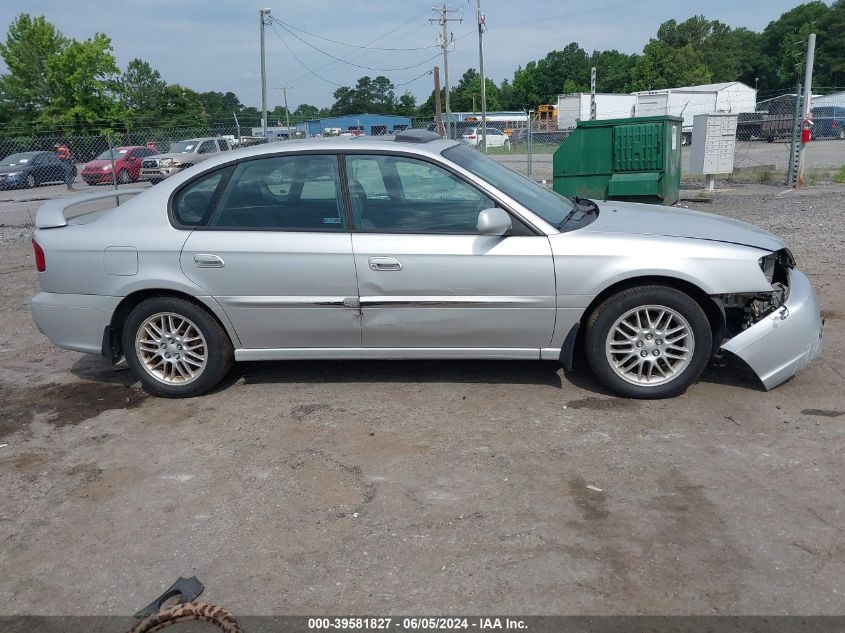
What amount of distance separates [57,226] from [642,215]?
3964 millimetres

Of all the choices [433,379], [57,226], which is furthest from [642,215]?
[57,226]

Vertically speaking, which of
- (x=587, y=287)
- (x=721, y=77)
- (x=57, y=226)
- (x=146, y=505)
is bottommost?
(x=146, y=505)

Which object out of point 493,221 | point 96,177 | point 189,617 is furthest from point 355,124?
point 189,617

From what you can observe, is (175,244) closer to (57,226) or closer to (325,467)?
(57,226)

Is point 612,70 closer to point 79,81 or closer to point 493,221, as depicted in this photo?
point 79,81

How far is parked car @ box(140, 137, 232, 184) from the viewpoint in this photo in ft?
70.9

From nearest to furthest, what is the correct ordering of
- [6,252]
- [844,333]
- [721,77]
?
[844,333], [6,252], [721,77]

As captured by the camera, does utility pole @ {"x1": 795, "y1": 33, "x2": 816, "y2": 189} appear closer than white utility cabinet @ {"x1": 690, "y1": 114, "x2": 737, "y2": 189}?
Yes

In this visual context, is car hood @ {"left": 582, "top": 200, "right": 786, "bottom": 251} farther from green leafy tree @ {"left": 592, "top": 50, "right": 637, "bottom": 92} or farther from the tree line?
green leafy tree @ {"left": 592, "top": 50, "right": 637, "bottom": 92}

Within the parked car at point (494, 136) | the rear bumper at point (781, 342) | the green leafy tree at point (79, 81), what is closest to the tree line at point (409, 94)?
the green leafy tree at point (79, 81)

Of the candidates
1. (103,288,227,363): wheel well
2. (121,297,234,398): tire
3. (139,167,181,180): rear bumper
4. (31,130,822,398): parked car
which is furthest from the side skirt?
(139,167,181,180): rear bumper

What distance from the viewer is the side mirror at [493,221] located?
4375 mm

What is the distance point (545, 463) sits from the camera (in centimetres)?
392

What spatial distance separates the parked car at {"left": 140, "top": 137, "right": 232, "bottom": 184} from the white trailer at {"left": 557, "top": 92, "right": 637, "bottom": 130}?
25.4m
